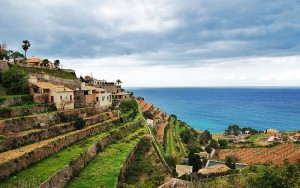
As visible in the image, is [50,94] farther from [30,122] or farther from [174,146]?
[174,146]

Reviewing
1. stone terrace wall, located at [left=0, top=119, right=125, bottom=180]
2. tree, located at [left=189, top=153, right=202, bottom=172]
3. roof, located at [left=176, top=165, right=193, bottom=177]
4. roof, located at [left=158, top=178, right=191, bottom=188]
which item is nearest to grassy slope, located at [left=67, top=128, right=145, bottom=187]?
stone terrace wall, located at [left=0, top=119, right=125, bottom=180]

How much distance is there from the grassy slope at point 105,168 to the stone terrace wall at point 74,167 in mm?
498

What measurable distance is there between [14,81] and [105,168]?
18.0m

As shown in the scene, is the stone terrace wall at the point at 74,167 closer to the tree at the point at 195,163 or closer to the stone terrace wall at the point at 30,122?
the stone terrace wall at the point at 30,122

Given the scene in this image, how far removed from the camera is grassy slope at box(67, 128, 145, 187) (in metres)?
25.9

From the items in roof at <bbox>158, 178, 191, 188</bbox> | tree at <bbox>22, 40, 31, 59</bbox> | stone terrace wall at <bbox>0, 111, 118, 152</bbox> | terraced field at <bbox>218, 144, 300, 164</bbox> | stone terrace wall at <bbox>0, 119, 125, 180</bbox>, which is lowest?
terraced field at <bbox>218, 144, 300, 164</bbox>

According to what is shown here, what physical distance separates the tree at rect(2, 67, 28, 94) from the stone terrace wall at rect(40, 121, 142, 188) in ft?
41.7

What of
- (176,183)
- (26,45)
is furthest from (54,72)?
(176,183)

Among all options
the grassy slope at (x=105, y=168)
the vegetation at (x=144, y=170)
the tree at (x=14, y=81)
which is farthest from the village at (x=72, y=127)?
the grassy slope at (x=105, y=168)

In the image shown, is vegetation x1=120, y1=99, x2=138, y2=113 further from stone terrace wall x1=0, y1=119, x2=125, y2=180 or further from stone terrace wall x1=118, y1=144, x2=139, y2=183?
stone terrace wall x1=118, y1=144, x2=139, y2=183

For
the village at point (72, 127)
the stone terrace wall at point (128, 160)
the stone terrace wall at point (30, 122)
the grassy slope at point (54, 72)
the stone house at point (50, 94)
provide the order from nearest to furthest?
the stone terrace wall at point (30, 122) < the village at point (72, 127) < the stone terrace wall at point (128, 160) < the stone house at point (50, 94) < the grassy slope at point (54, 72)

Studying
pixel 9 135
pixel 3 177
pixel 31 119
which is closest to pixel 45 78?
pixel 31 119

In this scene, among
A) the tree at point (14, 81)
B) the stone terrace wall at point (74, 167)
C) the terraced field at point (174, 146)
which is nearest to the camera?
the stone terrace wall at point (74, 167)

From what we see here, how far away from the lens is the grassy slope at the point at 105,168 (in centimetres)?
2592
